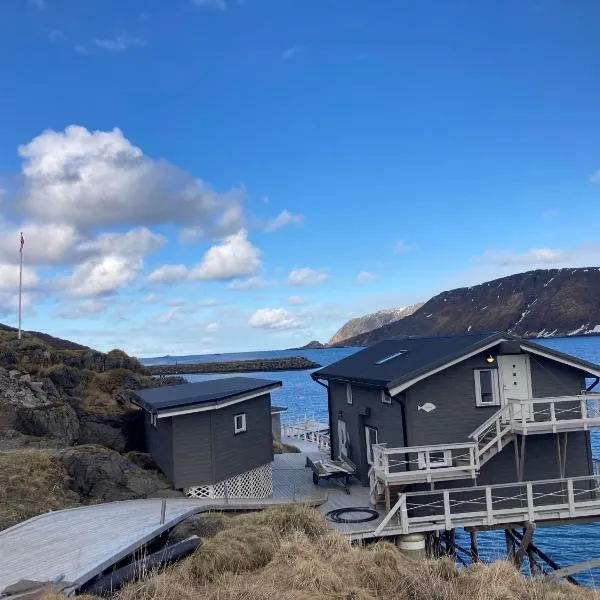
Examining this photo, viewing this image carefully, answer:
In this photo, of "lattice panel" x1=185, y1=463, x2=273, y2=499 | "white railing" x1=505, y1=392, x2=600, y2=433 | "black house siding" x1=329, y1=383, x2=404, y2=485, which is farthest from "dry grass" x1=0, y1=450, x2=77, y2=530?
"white railing" x1=505, y1=392, x2=600, y2=433

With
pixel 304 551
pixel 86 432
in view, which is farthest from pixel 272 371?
pixel 304 551

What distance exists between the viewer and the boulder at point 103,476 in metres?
17.2

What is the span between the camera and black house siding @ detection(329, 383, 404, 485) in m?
20.0

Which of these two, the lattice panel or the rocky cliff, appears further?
the lattice panel

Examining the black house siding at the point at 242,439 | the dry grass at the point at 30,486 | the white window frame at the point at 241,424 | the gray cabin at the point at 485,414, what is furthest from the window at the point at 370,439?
the dry grass at the point at 30,486

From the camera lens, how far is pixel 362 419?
23016mm

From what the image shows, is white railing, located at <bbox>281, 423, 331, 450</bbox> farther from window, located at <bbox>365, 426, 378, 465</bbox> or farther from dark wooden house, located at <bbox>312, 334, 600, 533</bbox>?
dark wooden house, located at <bbox>312, 334, 600, 533</bbox>

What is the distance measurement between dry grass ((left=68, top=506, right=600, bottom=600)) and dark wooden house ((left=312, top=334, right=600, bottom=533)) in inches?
271

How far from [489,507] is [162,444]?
37.2 ft

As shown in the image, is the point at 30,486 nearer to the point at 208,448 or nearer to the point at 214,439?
the point at 208,448

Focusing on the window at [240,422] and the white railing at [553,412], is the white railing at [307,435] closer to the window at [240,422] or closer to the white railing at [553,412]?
the window at [240,422]

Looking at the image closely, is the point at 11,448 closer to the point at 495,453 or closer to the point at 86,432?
the point at 86,432

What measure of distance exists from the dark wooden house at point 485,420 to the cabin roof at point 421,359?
5 cm

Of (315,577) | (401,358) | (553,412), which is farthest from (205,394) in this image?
A: (553,412)
